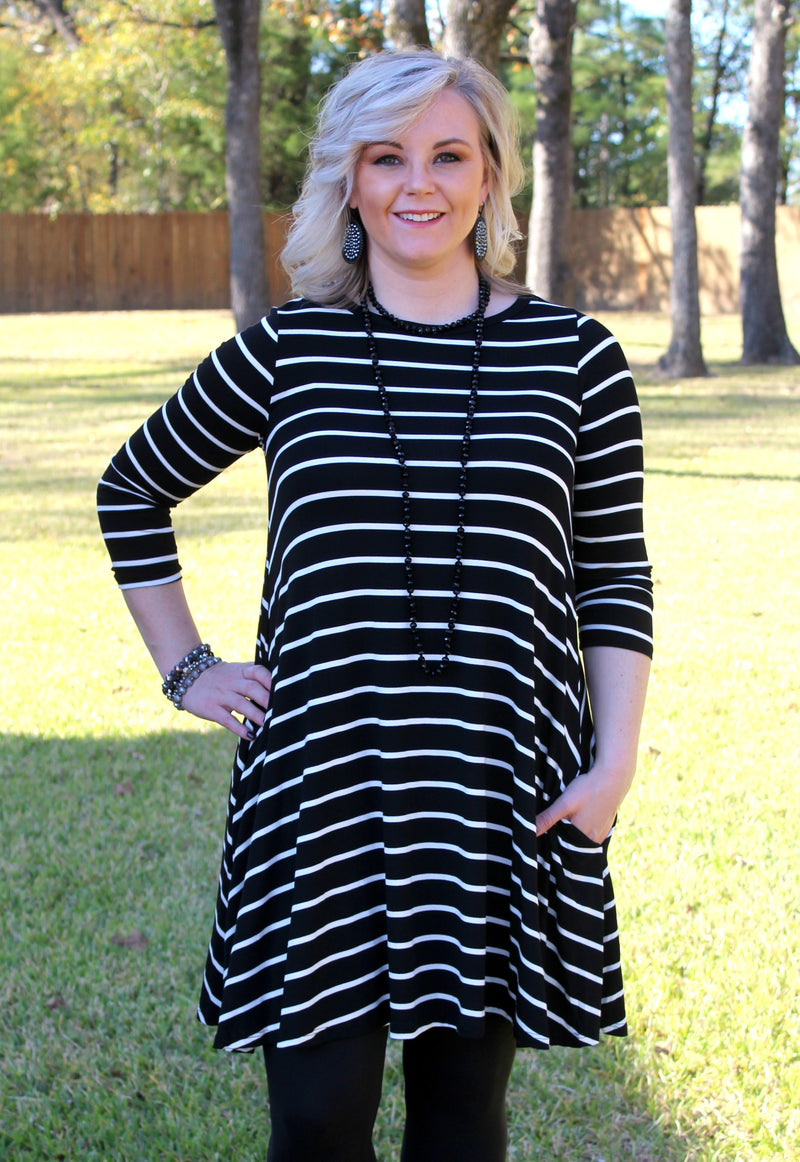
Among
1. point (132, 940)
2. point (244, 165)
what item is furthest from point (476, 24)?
point (244, 165)

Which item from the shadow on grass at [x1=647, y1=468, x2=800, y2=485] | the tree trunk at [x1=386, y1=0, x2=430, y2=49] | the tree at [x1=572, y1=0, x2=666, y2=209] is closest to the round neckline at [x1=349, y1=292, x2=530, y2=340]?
the tree trunk at [x1=386, y1=0, x2=430, y2=49]

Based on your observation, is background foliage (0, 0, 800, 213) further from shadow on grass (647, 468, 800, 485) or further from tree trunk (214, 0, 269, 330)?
shadow on grass (647, 468, 800, 485)

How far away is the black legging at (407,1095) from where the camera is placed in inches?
73.9

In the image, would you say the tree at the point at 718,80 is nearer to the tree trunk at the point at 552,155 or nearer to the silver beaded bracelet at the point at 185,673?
the tree trunk at the point at 552,155

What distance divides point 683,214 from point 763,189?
6.82ft

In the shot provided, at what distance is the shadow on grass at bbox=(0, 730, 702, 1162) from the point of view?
9.65 ft

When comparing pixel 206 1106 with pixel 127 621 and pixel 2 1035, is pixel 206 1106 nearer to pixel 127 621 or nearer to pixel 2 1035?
pixel 2 1035

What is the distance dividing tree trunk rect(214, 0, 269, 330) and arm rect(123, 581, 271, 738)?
14750 millimetres

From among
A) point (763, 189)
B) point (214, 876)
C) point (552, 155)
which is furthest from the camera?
point (763, 189)

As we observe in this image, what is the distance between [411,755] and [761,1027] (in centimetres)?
184

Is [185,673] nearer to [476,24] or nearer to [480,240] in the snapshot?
[480,240]

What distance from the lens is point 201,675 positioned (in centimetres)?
228

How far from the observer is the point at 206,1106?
3.06 meters

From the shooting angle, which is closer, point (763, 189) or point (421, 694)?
point (421, 694)
